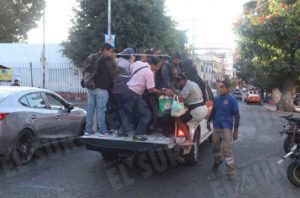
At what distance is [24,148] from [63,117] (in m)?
1.50

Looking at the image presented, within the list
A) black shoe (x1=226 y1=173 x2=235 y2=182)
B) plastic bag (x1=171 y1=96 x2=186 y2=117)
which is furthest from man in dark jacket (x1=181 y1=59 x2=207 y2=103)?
black shoe (x1=226 y1=173 x2=235 y2=182)

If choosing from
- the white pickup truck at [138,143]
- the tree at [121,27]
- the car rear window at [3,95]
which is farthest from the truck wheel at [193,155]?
the tree at [121,27]

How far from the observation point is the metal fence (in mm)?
28391

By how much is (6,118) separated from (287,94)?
1098 inches

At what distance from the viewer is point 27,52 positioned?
31047 mm

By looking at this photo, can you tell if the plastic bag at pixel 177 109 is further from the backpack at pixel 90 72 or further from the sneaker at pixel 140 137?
the backpack at pixel 90 72

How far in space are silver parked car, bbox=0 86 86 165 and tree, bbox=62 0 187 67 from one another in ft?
66.0

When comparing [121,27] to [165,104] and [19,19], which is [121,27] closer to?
[165,104]

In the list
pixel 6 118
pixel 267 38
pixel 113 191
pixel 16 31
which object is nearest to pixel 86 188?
pixel 113 191

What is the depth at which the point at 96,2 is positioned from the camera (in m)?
29.9

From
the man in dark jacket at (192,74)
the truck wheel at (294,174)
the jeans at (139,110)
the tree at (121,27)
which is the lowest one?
the truck wheel at (294,174)

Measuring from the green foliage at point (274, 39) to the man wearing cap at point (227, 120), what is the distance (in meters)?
21.8

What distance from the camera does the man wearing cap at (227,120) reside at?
23.4 feet

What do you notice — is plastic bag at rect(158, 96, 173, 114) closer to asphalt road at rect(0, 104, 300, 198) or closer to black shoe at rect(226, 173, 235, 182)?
asphalt road at rect(0, 104, 300, 198)
